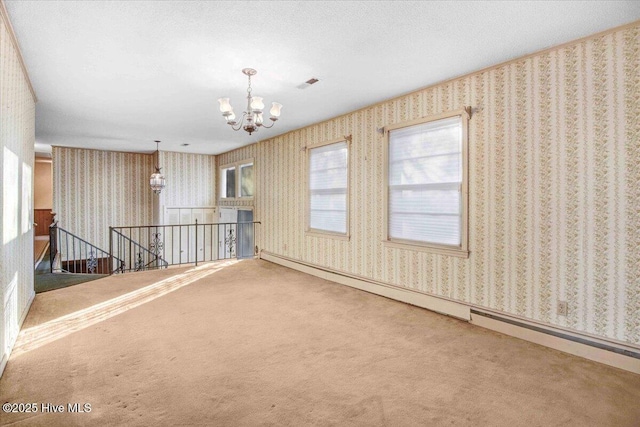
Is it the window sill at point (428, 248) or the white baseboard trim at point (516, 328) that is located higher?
the window sill at point (428, 248)

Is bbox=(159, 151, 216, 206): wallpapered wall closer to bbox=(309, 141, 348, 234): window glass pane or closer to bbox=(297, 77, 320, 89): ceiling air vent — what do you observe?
bbox=(309, 141, 348, 234): window glass pane

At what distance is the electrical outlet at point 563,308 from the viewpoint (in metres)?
2.88

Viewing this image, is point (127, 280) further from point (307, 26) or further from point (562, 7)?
point (562, 7)

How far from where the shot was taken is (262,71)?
11.3ft

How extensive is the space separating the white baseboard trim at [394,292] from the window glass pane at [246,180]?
8.16ft

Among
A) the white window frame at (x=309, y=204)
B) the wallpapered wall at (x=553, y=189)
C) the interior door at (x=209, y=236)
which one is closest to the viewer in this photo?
the wallpapered wall at (x=553, y=189)

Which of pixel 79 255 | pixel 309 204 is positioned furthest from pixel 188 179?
pixel 309 204

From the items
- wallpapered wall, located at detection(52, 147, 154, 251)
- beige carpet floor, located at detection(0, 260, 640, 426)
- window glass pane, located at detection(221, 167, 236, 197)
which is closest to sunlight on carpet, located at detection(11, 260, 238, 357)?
beige carpet floor, located at detection(0, 260, 640, 426)

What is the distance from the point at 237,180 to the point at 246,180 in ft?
1.15

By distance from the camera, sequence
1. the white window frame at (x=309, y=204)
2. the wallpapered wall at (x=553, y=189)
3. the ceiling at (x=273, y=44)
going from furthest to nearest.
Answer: the white window frame at (x=309, y=204) < the wallpapered wall at (x=553, y=189) < the ceiling at (x=273, y=44)

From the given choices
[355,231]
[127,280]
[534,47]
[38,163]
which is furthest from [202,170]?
[534,47]

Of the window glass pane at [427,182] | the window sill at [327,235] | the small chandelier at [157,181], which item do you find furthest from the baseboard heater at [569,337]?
the small chandelier at [157,181]

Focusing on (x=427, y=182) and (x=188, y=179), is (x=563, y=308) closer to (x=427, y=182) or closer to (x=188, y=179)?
(x=427, y=182)

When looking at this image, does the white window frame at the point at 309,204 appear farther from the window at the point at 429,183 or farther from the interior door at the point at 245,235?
the interior door at the point at 245,235
